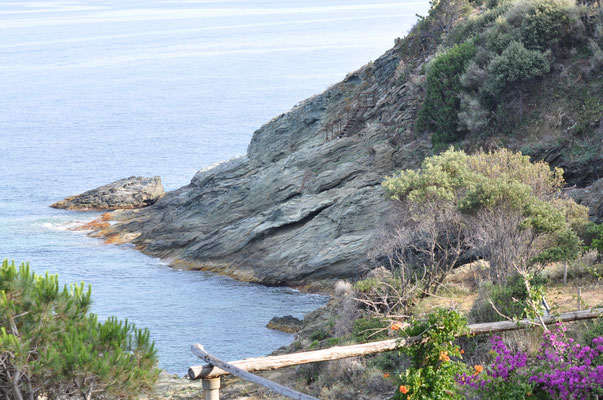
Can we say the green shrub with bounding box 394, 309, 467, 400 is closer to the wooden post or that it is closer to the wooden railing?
the wooden railing

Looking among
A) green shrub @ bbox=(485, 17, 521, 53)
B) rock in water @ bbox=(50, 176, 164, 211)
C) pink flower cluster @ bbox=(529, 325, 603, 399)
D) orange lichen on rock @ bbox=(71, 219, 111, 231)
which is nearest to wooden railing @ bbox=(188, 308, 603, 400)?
pink flower cluster @ bbox=(529, 325, 603, 399)

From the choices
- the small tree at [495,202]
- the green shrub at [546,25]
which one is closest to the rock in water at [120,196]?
the green shrub at [546,25]

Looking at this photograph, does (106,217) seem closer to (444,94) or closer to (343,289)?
(444,94)

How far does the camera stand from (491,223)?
2436cm

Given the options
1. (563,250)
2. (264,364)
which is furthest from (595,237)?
(264,364)

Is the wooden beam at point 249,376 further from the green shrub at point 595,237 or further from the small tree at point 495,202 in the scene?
the green shrub at point 595,237

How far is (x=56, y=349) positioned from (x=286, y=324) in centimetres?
1939

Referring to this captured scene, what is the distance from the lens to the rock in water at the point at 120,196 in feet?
217

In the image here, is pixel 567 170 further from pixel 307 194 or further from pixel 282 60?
pixel 282 60

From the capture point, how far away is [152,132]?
9819 centimetres

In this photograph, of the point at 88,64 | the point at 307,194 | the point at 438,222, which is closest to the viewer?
the point at 438,222

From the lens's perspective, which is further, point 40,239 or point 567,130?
point 40,239

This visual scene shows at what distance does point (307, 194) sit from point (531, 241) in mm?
25469

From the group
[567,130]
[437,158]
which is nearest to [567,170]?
[567,130]
